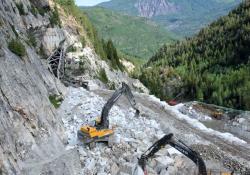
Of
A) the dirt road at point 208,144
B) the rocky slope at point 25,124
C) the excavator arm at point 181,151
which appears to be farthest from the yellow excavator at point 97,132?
the dirt road at point 208,144

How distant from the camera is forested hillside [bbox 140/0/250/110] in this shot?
364ft

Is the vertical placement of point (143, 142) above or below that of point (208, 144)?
above

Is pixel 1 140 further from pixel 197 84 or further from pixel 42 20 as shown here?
pixel 197 84

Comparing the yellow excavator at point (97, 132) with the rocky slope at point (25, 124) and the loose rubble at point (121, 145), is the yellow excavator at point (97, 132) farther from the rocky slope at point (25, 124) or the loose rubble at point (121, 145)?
the rocky slope at point (25, 124)

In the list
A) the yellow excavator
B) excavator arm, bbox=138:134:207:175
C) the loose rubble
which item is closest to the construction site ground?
the loose rubble

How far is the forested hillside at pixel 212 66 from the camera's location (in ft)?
364

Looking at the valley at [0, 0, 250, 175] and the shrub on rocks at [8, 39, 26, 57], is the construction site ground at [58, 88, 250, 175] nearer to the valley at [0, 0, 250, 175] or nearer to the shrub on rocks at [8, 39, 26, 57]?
the valley at [0, 0, 250, 175]

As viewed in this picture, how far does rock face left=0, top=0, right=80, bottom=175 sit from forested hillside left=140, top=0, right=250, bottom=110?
238 ft

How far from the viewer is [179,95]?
396 ft

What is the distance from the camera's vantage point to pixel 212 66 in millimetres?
150625

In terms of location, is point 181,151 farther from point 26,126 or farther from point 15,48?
point 15,48

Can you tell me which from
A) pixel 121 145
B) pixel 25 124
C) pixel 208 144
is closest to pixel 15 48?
pixel 25 124

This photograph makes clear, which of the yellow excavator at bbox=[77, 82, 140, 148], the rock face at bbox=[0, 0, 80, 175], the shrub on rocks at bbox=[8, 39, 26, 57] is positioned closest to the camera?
the rock face at bbox=[0, 0, 80, 175]

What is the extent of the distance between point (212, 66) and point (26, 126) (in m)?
128
